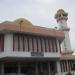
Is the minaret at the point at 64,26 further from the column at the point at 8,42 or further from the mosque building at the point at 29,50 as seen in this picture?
the column at the point at 8,42

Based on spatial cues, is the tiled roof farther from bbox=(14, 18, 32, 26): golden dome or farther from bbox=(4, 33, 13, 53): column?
bbox=(14, 18, 32, 26): golden dome

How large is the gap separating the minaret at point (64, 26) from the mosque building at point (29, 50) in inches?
692

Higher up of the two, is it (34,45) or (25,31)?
(25,31)

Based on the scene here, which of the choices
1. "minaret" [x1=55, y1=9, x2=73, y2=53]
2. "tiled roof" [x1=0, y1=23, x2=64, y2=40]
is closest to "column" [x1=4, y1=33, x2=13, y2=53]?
"tiled roof" [x1=0, y1=23, x2=64, y2=40]

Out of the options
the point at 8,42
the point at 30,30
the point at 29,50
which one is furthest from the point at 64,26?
the point at 8,42

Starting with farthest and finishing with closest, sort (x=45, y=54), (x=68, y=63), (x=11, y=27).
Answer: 1. (x=68, y=63)
2. (x=45, y=54)
3. (x=11, y=27)

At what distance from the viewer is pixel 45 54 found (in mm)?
24750

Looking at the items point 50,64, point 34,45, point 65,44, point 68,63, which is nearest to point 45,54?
point 34,45

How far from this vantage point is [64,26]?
164 feet

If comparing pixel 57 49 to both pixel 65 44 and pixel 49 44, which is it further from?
pixel 65 44

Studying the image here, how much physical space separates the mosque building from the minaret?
17.6 m

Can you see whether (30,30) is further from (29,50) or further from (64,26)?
(64,26)

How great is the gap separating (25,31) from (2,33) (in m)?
3.25

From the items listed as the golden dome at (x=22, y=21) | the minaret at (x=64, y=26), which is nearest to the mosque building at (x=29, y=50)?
the golden dome at (x=22, y=21)
